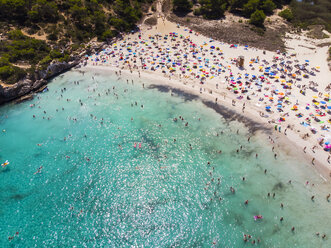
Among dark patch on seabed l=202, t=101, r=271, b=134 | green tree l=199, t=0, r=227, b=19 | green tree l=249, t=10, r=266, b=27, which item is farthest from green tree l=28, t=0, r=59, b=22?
green tree l=249, t=10, r=266, b=27

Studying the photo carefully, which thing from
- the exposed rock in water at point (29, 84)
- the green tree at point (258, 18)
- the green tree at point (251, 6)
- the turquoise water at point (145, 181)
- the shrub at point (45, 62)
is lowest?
the turquoise water at point (145, 181)

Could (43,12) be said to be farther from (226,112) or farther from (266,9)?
(266,9)

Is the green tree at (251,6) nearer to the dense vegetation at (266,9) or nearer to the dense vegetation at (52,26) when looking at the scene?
the dense vegetation at (266,9)

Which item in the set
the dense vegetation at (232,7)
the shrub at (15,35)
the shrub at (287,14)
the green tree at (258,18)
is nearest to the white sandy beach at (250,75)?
the green tree at (258,18)

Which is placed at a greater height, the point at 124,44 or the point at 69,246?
the point at 124,44

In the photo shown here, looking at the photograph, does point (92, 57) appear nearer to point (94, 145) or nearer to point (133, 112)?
point (133, 112)

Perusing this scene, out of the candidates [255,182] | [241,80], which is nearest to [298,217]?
[255,182]

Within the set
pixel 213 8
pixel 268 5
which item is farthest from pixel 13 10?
pixel 268 5

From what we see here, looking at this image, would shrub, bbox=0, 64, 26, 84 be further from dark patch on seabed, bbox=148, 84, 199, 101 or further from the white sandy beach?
dark patch on seabed, bbox=148, 84, 199, 101
